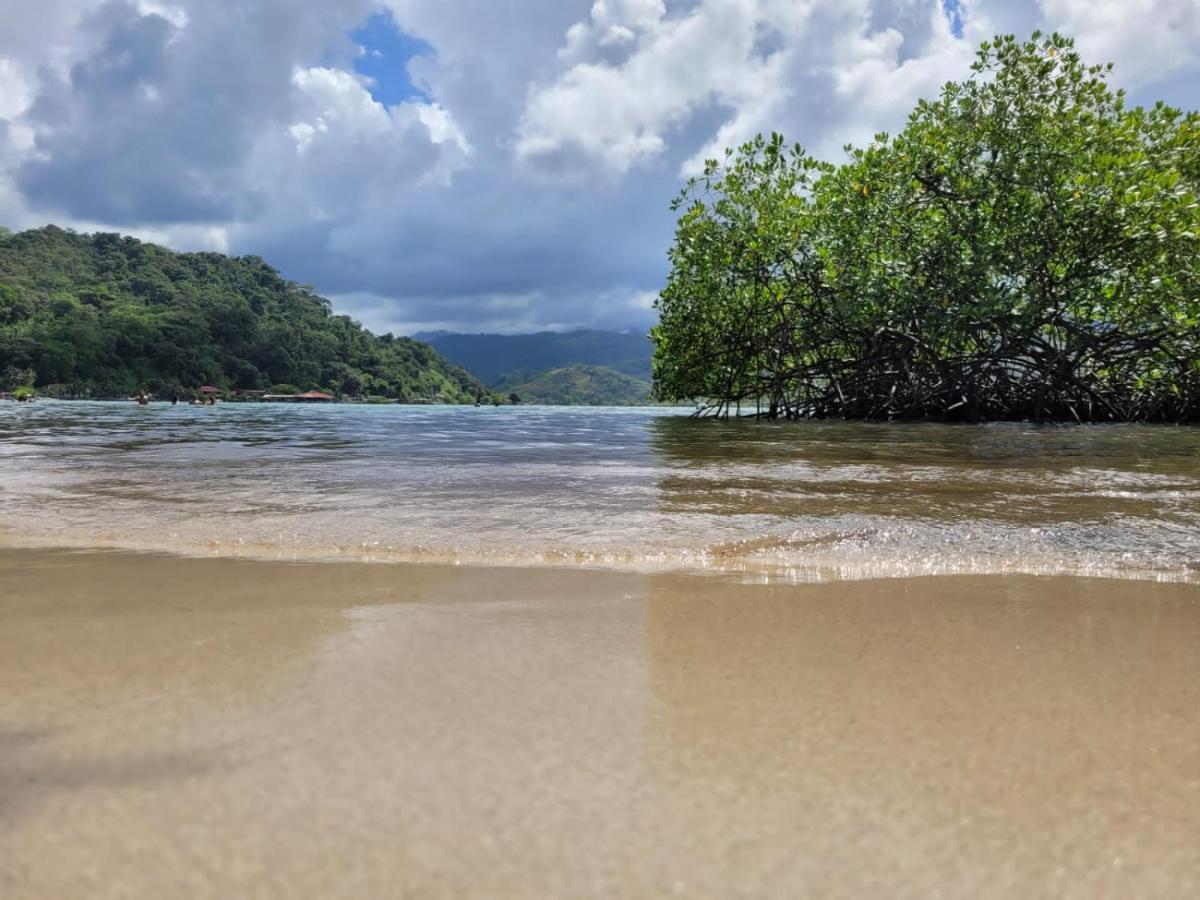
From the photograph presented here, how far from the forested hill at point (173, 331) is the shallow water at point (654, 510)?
11592cm

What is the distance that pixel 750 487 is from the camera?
5633 mm

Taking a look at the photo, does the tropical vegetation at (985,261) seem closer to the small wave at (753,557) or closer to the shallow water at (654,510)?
the shallow water at (654,510)

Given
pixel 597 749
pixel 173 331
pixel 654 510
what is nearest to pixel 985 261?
pixel 654 510

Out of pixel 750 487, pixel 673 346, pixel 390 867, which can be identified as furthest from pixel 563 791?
pixel 673 346

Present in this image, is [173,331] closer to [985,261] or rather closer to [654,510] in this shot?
[985,261]

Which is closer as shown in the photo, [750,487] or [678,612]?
[678,612]

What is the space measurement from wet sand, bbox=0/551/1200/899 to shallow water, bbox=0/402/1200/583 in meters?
0.85

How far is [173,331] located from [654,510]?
13871cm

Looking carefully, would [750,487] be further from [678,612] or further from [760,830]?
[760,830]

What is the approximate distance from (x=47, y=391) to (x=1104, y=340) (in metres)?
121

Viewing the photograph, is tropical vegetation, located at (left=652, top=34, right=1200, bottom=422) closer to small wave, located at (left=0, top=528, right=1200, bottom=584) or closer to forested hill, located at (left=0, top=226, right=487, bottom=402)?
small wave, located at (left=0, top=528, right=1200, bottom=584)

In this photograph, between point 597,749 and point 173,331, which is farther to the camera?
point 173,331

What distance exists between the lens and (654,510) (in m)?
4.48

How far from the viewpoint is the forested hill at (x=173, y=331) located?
355ft
